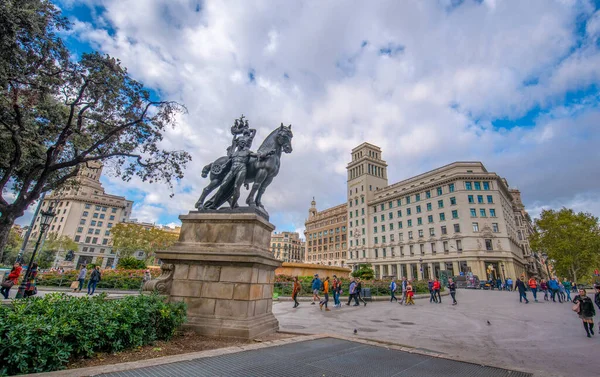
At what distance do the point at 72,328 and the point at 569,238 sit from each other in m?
62.9

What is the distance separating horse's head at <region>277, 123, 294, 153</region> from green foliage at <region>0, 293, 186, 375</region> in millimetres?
→ 4884

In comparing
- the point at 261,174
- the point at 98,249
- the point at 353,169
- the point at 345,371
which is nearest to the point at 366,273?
the point at 261,174

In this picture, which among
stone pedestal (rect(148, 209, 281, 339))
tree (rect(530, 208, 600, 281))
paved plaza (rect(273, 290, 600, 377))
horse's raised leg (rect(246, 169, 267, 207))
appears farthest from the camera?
tree (rect(530, 208, 600, 281))

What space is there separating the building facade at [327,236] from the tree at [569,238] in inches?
1919

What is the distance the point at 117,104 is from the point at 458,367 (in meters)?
16.1

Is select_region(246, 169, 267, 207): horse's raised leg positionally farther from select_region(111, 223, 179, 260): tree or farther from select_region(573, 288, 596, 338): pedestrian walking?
select_region(111, 223, 179, 260): tree

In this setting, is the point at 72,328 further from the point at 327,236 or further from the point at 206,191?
the point at 327,236

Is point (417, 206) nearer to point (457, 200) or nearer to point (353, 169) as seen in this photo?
point (457, 200)

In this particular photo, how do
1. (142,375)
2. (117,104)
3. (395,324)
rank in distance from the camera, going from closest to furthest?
(142,375) → (395,324) → (117,104)

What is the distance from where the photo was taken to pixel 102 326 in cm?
430

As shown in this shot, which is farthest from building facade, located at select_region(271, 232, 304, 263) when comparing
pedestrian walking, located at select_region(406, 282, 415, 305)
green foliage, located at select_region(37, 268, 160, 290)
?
pedestrian walking, located at select_region(406, 282, 415, 305)

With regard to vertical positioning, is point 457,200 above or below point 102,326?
above

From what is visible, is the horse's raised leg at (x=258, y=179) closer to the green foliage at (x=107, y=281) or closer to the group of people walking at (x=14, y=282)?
the group of people walking at (x=14, y=282)

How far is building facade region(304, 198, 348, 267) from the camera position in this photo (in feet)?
297
